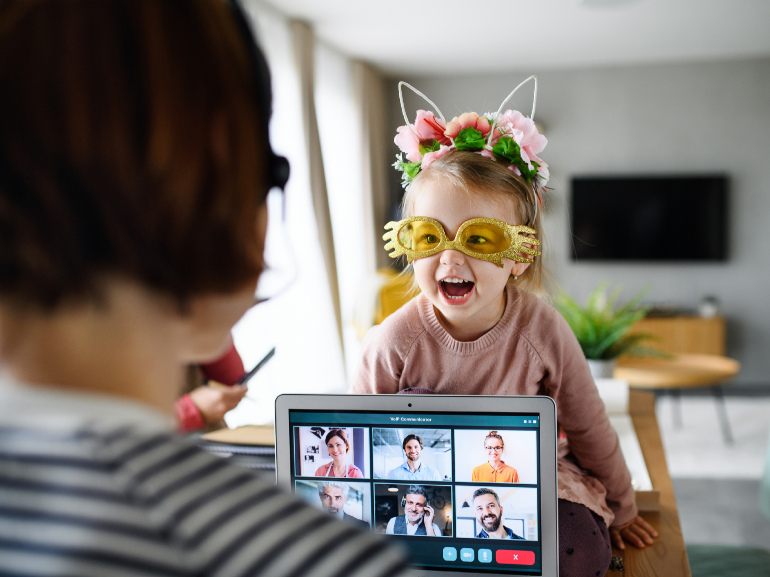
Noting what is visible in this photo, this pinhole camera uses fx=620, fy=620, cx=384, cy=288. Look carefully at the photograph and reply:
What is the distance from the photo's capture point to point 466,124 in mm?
1019

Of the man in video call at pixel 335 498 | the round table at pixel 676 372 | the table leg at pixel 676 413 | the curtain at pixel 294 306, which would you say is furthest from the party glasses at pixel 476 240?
the table leg at pixel 676 413

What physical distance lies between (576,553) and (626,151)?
16.1 feet

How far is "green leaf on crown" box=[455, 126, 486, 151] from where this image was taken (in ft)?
3.29

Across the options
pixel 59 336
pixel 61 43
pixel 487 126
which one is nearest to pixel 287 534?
pixel 59 336

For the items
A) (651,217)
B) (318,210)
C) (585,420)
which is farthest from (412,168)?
(651,217)

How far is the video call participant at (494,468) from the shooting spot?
73 centimetres

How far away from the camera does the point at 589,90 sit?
16.9 feet

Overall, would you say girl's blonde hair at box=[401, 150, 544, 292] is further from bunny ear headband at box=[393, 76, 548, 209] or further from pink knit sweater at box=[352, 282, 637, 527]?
pink knit sweater at box=[352, 282, 637, 527]

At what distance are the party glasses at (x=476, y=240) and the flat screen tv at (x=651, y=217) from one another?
4.17 metres

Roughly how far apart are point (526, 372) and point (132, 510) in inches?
29.8

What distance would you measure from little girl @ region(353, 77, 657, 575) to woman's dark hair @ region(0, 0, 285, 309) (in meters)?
0.66

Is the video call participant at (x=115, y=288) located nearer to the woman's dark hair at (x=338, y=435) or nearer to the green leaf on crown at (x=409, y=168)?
the woman's dark hair at (x=338, y=435)

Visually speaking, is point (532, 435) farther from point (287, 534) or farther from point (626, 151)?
point (626, 151)

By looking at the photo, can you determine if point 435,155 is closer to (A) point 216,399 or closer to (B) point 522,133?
(B) point 522,133
